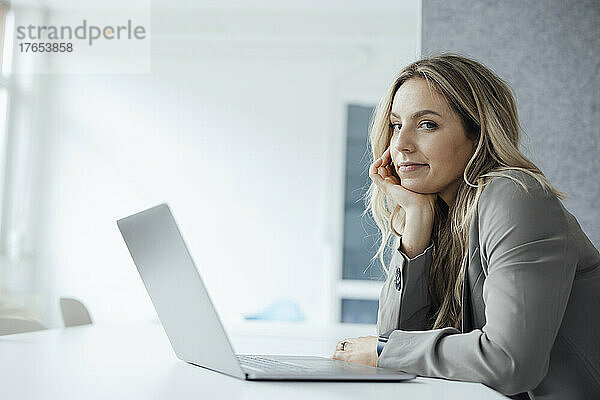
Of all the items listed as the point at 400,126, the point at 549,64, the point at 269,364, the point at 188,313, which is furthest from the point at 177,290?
the point at 549,64

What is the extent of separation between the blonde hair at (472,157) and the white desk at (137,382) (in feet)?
1.34

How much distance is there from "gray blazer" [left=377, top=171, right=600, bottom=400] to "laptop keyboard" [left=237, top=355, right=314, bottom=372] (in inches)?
6.6

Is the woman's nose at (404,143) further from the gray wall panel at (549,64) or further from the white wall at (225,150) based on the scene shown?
the white wall at (225,150)

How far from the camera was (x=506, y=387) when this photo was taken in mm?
882

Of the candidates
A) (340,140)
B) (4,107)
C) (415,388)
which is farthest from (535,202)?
(4,107)

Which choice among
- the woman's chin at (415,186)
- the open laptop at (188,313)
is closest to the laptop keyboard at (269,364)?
the open laptop at (188,313)

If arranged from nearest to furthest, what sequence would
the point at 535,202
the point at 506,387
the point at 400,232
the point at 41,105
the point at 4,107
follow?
the point at 506,387 < the point at 535,202 < the point at 400,232 < the point at 4,107 < the point at 41,105

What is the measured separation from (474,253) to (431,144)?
257 mm

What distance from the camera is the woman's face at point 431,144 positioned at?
1.26 metres

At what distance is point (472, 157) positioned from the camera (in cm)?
123

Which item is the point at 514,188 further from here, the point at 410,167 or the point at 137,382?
the point at 137,382

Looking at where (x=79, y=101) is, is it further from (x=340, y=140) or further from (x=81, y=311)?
(x=81, y=311)

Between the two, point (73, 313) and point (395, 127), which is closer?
point (395, 127)

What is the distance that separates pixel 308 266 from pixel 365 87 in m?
1.19
